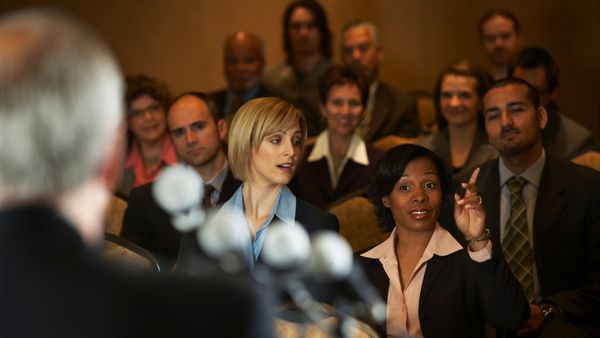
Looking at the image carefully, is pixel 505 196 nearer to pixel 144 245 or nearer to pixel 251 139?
pixel 251 139

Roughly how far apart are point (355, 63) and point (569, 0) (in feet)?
A: 6.36

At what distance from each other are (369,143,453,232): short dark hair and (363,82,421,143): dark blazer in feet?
6.10

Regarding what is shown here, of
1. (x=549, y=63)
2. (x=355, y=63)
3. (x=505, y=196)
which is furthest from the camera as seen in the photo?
(x=355, y=63)

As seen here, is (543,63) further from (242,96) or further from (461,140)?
(242,96)

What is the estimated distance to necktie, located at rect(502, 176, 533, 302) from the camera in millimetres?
3045

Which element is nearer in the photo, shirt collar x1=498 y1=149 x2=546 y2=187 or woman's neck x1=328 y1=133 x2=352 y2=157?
shirt collar x1=498 y1=149 x2=546 y2=187

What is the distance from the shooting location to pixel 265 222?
9.31ft

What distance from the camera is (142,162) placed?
4.35 meters

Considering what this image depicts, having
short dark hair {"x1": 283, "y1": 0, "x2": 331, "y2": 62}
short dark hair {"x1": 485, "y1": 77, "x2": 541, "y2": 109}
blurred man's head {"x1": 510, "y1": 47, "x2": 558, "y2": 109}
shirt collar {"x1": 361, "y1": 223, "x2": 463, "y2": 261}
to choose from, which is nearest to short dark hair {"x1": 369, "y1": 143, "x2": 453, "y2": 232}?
shirt collar {"x1": 361, "y1": 223, "x2": 463, "y2": 261}

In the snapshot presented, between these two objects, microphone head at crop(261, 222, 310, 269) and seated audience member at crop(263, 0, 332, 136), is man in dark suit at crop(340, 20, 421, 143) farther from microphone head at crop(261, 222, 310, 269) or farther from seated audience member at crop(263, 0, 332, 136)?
microphone head at crop(261, 222, 310, 269)

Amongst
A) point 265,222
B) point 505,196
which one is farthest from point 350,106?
point 265,222

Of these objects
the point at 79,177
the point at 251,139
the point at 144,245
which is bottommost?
the point at 144,245

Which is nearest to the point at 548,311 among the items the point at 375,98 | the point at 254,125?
the point at 254,125

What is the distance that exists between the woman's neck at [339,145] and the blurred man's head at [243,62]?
3.05 ft
